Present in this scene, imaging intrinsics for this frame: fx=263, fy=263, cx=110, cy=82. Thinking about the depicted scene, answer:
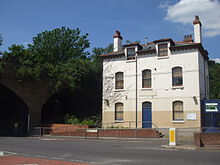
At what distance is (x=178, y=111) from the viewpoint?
83.8ft

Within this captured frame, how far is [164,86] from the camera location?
2641cm

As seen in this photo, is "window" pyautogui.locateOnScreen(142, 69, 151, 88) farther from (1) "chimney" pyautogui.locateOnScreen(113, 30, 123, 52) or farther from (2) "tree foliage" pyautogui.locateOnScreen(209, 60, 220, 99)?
(2) "tree foliage" pyautogui.locateOnScreen(209, 60, 220, 99)

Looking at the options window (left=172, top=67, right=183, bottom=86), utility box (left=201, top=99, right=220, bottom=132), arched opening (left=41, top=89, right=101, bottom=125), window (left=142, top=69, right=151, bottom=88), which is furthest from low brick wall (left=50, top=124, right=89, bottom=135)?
utility box (left=201, top=99, right=220, bottom=132)

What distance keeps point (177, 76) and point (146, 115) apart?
16.6ft

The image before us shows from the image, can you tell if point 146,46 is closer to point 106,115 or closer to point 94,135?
point 106,115

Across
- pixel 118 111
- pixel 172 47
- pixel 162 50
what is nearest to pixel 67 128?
pixel 118 111

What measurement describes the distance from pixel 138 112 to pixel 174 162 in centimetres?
1709

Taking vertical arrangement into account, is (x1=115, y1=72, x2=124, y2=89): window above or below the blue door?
above

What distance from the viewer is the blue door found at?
26.9 m

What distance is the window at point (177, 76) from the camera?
25828 millimetres

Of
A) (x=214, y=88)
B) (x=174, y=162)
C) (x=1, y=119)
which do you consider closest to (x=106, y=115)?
(x=1, y=119)

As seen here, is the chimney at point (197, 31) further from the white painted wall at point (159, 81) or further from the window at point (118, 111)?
the window at point (118, 111)

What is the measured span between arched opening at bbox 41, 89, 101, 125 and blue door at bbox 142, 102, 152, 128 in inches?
347

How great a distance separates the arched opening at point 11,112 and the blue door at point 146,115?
44.4ft
